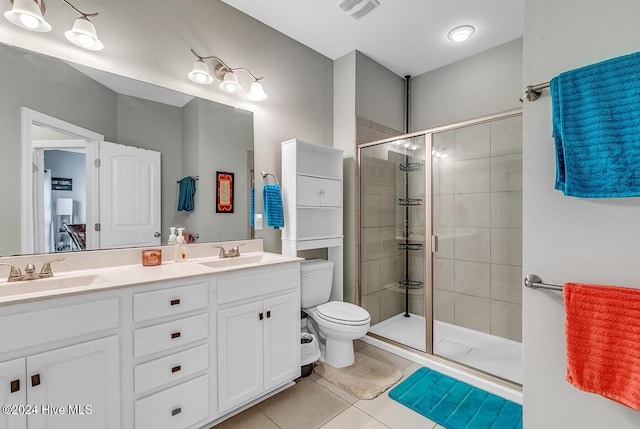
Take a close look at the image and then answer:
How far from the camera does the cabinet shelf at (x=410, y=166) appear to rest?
271 cm

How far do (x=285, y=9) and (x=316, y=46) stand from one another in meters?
0.55

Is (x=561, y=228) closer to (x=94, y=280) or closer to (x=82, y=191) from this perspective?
(x=94, y=280)

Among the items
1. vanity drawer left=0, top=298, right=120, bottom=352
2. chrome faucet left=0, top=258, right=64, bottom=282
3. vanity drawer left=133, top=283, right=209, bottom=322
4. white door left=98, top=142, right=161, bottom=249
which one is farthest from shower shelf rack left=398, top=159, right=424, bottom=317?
chrome faucet left=0, top=258, right=64, bottom=282

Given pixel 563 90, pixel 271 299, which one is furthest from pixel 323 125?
Answer: pixel 563 90

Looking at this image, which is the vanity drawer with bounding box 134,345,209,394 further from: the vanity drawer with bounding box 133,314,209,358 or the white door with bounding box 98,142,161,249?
the white door with bounding box 98,142,161,249

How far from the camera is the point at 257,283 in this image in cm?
179

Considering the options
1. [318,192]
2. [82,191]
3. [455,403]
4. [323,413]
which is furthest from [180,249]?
[455,403]

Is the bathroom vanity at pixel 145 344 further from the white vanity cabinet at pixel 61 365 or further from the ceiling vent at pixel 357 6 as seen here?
the ceiling vent at pixel 357 6

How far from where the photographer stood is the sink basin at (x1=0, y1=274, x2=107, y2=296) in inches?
50.6

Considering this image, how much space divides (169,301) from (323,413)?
1.13 meters

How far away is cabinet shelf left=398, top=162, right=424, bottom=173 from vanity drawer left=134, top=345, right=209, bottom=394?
222cm

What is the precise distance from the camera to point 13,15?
56.3 inches

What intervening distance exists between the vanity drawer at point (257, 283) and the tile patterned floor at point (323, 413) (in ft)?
2.31

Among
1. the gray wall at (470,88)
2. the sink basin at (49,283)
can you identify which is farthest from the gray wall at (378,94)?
the sink basin at (49,283)
